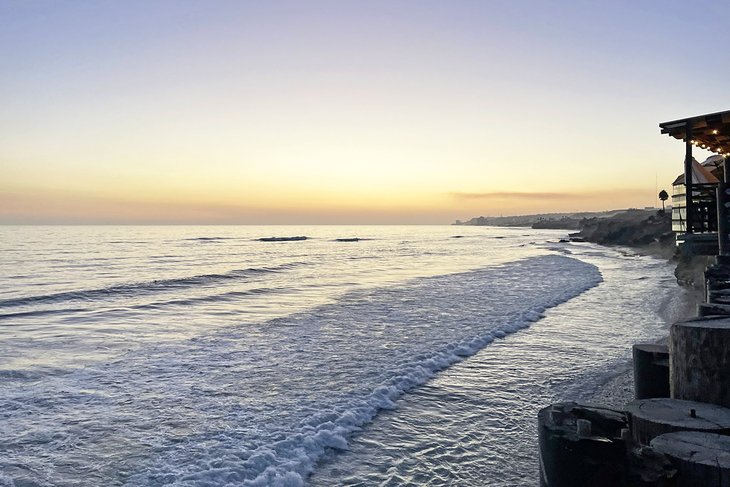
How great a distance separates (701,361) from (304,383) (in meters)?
7.26

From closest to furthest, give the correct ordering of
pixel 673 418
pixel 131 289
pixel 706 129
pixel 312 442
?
pixel 673 418 < pixel 312 442 < pixel 706 129 < pixel 131 289

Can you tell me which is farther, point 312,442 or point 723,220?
point 723,220

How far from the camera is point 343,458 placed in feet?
22.5

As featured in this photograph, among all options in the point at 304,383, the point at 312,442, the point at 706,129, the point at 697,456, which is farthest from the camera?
the point at 706,129

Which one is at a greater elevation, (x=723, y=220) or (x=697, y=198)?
(x=697, y=198)

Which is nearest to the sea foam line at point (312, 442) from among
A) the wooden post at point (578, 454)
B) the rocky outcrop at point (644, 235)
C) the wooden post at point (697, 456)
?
the wooden post at point (578, 454)

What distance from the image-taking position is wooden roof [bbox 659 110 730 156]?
13.6 meters

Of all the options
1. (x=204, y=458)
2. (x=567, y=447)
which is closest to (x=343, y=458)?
(x=204, y=458)

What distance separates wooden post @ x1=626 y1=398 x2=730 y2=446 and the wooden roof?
11626 millimetres

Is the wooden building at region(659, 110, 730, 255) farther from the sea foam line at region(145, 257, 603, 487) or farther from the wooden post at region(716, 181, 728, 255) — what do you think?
the sea foam line at region(145, 257, 603, 487)

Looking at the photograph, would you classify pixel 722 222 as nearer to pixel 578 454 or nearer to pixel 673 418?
pixel 673 418

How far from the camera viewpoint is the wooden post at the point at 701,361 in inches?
181

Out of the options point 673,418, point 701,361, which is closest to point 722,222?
point 701,361

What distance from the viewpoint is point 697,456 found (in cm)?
367
